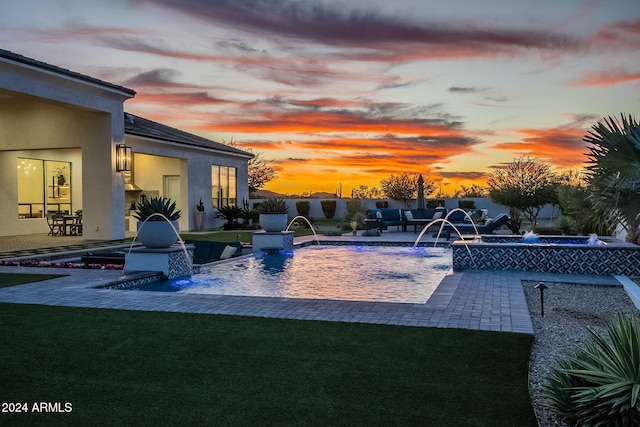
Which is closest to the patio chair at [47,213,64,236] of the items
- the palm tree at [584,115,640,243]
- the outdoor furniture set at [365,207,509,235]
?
the outdoor furniture set at [365,207,509,235]

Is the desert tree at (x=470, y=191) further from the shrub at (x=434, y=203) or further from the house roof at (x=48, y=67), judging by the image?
the house roof at (x=48, y=67)

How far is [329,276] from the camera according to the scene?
11.0m

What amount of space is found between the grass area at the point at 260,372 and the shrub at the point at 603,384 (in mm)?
262

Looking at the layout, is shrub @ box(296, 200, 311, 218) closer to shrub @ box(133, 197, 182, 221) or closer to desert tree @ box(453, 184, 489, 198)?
desert tree @ box(453, 184, 489, 198)

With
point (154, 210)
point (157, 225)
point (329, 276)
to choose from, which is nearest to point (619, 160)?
point (329, 276)

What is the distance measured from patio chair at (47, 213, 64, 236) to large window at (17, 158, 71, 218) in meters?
0.51

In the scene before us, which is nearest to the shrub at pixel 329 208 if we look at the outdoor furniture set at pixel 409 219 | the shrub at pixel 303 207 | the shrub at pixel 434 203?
the shrub at pixel 303 207

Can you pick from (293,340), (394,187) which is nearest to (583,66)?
(293,340)

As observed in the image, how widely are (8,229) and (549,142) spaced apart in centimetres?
2298

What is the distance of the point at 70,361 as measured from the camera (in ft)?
14.9

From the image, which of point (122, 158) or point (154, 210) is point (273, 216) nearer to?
point (154, 210)

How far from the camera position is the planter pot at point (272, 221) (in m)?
15.1

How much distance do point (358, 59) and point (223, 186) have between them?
10.6m

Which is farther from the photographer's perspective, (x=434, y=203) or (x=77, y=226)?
(x=434, y=203)
